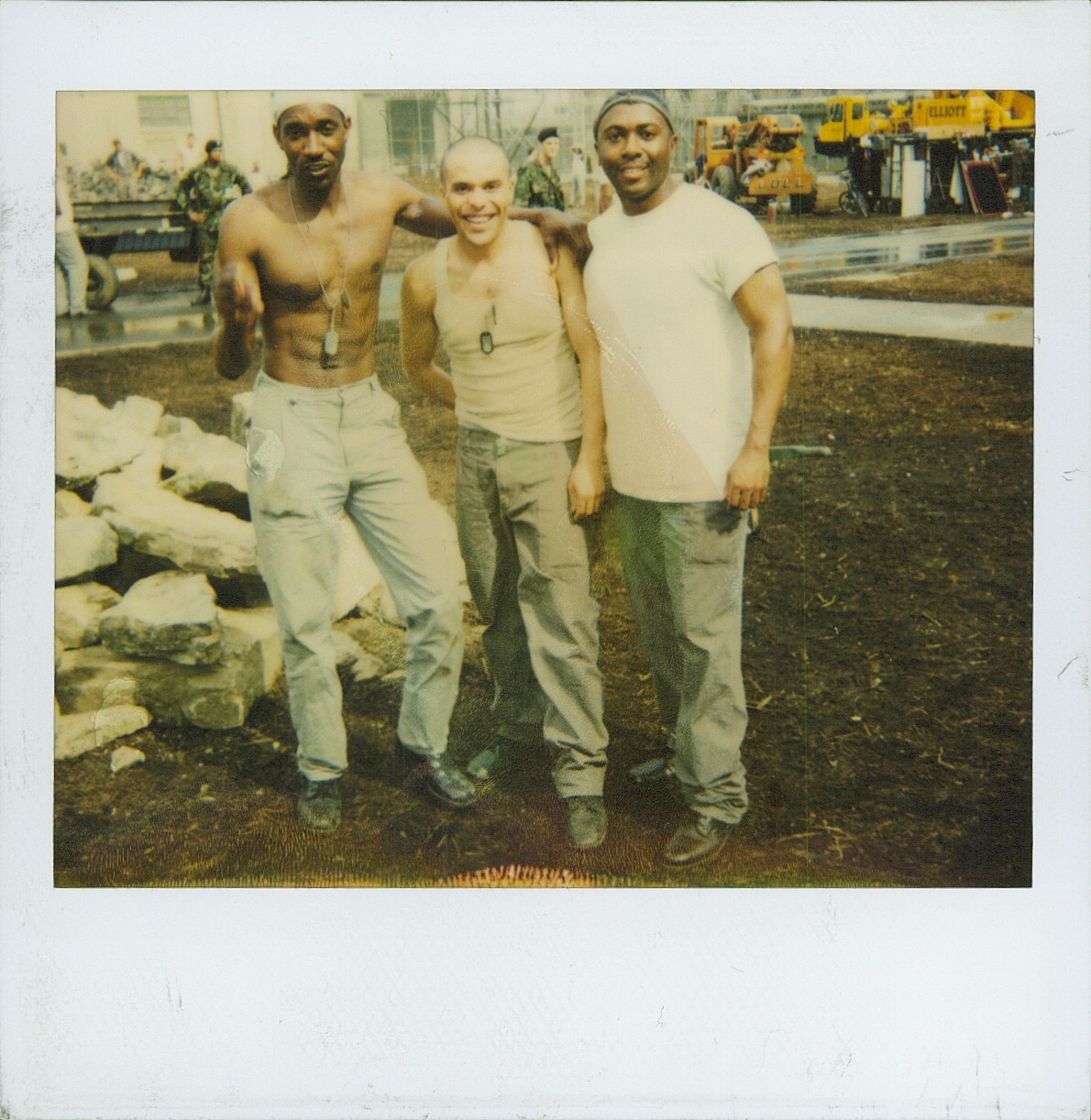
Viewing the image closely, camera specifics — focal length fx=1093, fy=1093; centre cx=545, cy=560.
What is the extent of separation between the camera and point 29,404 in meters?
3.58

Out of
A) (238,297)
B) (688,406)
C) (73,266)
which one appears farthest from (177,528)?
(688,406)

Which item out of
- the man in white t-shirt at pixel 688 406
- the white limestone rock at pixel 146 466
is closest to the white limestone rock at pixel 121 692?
the white limestone rock at pixel 146 466

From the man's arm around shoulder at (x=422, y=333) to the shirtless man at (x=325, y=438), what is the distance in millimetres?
95

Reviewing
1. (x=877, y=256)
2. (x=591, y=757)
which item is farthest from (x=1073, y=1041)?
(x=877, y=256)

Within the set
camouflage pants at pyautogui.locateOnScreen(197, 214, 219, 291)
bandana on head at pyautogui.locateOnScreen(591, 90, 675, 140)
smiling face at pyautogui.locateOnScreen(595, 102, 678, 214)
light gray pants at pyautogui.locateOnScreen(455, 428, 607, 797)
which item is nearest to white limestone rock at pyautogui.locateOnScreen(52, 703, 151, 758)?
light gray pants at pyautogui.locateOnScreen(455, 428, 607, 797)

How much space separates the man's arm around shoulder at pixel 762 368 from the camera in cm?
337

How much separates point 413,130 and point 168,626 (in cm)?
177

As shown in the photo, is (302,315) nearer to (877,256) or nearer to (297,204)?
(297,204)

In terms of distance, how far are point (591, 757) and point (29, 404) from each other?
2172mm

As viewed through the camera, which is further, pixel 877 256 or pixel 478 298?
pixel 877 256

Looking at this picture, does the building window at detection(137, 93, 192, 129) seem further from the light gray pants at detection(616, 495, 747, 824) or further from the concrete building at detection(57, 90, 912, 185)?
the light gray pants at detection(616, 495, 747, 824)

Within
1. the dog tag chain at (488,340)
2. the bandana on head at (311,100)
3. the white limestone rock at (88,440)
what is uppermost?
the bandana on head at (311,100)

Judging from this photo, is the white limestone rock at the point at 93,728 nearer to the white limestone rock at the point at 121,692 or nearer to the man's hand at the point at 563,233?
the white limestone rock at the point at 121,692

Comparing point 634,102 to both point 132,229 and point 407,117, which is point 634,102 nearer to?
point 407,117
